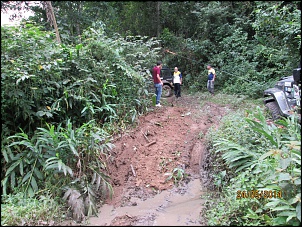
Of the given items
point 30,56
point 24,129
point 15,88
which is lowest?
point 24,129

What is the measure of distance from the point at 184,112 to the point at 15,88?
5.28 meters

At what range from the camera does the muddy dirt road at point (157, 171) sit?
370 cm

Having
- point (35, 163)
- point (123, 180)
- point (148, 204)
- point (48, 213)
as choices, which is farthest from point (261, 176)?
point (35, 163)

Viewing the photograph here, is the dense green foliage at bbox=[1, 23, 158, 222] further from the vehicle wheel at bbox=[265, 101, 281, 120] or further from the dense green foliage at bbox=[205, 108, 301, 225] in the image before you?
the vehicle wheel at bbox=[265, 101, 281, 120]

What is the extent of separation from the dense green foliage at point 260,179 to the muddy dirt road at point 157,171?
1.39 feet

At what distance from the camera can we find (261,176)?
3.55 meters

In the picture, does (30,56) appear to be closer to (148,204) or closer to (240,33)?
(148,204)

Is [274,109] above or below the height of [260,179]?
above

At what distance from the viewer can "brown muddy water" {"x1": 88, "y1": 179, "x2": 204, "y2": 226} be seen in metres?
3.49

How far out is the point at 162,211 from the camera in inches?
149

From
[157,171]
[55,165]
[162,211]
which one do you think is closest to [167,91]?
[157,171]

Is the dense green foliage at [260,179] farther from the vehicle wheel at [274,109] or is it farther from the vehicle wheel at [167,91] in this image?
the vehicle wheel at [167,91]

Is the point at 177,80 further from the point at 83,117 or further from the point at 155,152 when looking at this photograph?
the point at 83,117

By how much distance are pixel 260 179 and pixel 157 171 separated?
199cm
